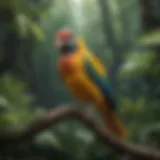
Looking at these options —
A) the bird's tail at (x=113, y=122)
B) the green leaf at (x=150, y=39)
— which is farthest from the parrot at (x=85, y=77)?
the green leaf at (x=150, y=39)

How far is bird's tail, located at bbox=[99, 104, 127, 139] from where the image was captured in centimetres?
119

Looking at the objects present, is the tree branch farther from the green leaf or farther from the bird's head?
the green leaf

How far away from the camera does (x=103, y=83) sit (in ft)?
3.98

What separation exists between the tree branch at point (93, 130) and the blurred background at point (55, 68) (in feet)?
0.14

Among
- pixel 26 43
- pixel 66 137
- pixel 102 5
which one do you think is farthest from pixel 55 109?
pixel 102 5

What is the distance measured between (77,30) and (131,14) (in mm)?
155

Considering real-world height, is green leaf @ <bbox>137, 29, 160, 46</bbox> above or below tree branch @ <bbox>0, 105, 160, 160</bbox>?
above

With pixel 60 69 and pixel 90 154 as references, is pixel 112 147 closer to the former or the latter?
pixel 90 154

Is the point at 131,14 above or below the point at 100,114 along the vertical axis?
above

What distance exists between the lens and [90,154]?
1223mm

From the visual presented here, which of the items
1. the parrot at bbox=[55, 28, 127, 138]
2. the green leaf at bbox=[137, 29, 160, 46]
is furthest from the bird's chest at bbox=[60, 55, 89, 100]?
the green leaf at bbox=[137, 29, 160, 46]

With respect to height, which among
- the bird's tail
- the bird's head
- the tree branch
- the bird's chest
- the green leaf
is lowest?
the tree branch

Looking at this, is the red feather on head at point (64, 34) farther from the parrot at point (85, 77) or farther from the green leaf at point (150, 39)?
the green leaf at point (150, 39)

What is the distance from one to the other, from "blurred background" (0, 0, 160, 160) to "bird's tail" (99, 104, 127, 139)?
0.08 ft
